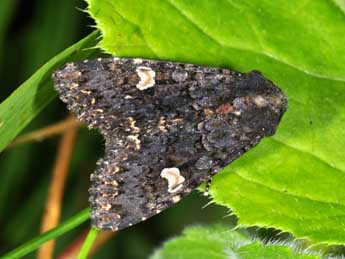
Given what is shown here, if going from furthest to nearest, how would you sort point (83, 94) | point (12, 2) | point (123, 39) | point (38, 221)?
1. point (38, 221)
2. point (12, 2)
3. point (83, 94)
4. point (123, 39)

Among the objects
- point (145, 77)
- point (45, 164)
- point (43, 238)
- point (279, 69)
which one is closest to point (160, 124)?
point (145, 77)

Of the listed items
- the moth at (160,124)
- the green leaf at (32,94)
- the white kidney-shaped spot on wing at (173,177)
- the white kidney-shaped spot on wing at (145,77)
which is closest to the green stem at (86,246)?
the moth at (160,124)


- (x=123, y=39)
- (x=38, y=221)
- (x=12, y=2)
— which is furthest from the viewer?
(x=38, y=221)

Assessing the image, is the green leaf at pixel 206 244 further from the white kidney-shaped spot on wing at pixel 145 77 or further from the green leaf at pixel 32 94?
the green leaf at pixel 32 94

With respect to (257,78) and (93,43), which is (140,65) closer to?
(93,43)

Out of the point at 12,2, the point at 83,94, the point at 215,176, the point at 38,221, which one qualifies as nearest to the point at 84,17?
the point at 12,2

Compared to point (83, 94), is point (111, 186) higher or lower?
lower

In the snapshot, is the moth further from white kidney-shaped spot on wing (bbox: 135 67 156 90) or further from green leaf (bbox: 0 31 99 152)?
green leaf (bbox: 0 31 99 152)

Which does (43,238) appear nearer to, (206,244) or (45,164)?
(206,244)
